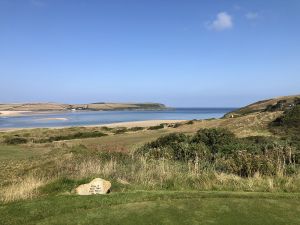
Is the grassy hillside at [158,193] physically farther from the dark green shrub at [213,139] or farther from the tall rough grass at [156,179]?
the dark green shrub at [213,139]

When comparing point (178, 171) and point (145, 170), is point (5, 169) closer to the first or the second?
point (145, 170)

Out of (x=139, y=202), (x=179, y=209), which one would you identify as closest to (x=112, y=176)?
(x=139, y=202)

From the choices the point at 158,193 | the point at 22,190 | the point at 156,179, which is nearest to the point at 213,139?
the point at 156,179

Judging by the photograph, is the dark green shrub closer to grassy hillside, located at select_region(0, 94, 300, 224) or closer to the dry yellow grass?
grassy hillside, located at select_region(0, 94, 300, 224)

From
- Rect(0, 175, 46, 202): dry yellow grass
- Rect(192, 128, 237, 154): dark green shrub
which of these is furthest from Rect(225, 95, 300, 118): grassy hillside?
Rect(0, 175, 46, 202): dry yellow grass

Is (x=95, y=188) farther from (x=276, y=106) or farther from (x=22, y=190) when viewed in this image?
(x=276, y=106)

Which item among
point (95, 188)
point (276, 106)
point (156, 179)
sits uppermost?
point (276, 106)

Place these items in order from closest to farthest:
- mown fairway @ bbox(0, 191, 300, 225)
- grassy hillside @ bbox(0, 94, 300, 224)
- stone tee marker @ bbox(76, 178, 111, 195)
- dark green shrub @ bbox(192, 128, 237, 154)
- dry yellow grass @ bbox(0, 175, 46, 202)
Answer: mown fairway @ bbox(0, 191, 300, 225) → grassy hillside @ bbox(0, 94, 300, 224) → dry yellow grass @ bbox(0, 175, 46, 202) → stone tee marker @ bbox(76, 178, 111, 195) → dark green shrub @ bbox(192, 128, 237, 154)

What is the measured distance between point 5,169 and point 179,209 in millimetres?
9204

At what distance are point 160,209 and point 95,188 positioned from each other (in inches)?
108

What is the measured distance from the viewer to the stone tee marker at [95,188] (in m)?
10.7

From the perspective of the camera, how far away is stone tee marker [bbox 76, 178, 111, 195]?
10.7 metres

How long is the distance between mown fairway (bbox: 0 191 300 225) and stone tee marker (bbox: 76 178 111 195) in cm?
85

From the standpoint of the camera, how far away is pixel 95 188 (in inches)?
424
